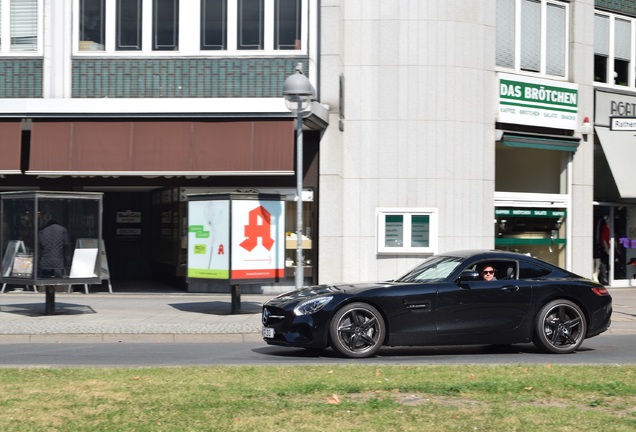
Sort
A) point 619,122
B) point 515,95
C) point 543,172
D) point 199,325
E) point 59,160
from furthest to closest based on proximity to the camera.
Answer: point 543,172 < point 515,95 < point 59,160 < point 619,122 < point 199,325

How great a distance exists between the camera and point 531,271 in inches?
507

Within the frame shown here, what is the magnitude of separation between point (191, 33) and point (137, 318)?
8.00 meters

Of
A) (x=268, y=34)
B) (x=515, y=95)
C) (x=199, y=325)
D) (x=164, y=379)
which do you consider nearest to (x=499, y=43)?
(x=515, y=95)

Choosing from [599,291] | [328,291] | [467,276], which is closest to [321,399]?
[328,291]

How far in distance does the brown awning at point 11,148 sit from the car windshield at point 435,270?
38.8ft

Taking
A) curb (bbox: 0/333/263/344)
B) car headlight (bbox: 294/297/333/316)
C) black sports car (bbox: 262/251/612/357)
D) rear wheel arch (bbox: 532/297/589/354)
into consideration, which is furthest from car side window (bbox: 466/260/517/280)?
curb (bbox: 0/333/263/344)

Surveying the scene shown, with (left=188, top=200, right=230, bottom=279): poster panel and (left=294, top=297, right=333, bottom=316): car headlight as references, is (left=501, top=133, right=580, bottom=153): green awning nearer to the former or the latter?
(left=188, top=200, right=230, bottom=279): poster panel

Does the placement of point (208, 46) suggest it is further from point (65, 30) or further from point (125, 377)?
point (125, 377)

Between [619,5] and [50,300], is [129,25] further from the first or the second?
[619,5]

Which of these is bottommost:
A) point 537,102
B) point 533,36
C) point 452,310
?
point 452,310

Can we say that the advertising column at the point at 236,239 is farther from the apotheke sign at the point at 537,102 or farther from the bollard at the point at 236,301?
the apotheke sign at the point at 537,102

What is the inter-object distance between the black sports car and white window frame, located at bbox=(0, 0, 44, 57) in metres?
12.5

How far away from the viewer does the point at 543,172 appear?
26.1m

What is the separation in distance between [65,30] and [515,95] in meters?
10.6
